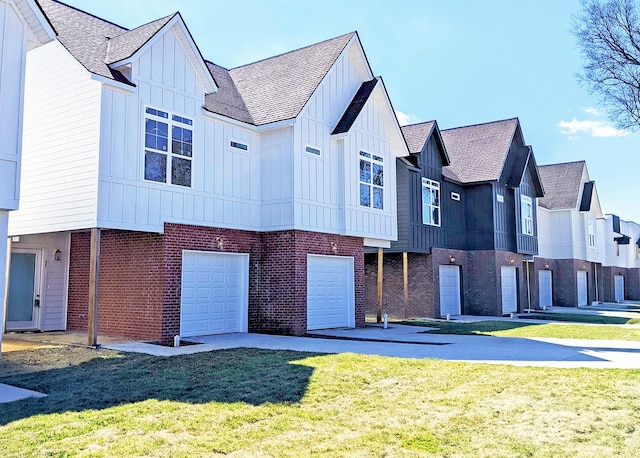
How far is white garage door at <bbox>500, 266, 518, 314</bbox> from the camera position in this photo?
26562mm

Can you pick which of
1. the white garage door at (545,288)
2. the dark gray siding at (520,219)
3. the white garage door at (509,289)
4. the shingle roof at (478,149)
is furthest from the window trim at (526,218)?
the white garage door at (545,288)

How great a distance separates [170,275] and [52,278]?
5.10 meters

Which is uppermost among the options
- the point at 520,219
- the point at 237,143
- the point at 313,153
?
the point at 237,143

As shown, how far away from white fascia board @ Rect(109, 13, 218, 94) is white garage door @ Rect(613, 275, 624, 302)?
42398 millimetres

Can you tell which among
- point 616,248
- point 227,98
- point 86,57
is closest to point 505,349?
point 227,98

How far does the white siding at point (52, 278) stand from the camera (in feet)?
54.0

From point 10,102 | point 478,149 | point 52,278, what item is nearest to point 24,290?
point 52,278

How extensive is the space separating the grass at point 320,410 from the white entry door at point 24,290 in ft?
21.4

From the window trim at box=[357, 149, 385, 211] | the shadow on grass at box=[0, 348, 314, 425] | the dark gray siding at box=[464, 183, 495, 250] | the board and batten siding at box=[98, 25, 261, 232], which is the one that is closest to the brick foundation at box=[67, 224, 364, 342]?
the board and batten siding at box=[98, 25, 261, 232]

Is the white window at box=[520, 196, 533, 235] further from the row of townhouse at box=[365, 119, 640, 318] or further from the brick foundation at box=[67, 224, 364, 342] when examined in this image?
the brick foundation at box=[67, 224, 364, 342]

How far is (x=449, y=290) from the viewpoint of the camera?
25.1 meters

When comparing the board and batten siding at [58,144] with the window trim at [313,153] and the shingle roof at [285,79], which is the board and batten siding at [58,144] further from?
the window trim at [313,153]

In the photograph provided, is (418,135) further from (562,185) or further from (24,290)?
(562,185)

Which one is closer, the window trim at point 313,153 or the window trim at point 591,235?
the window trim at point 313,153
